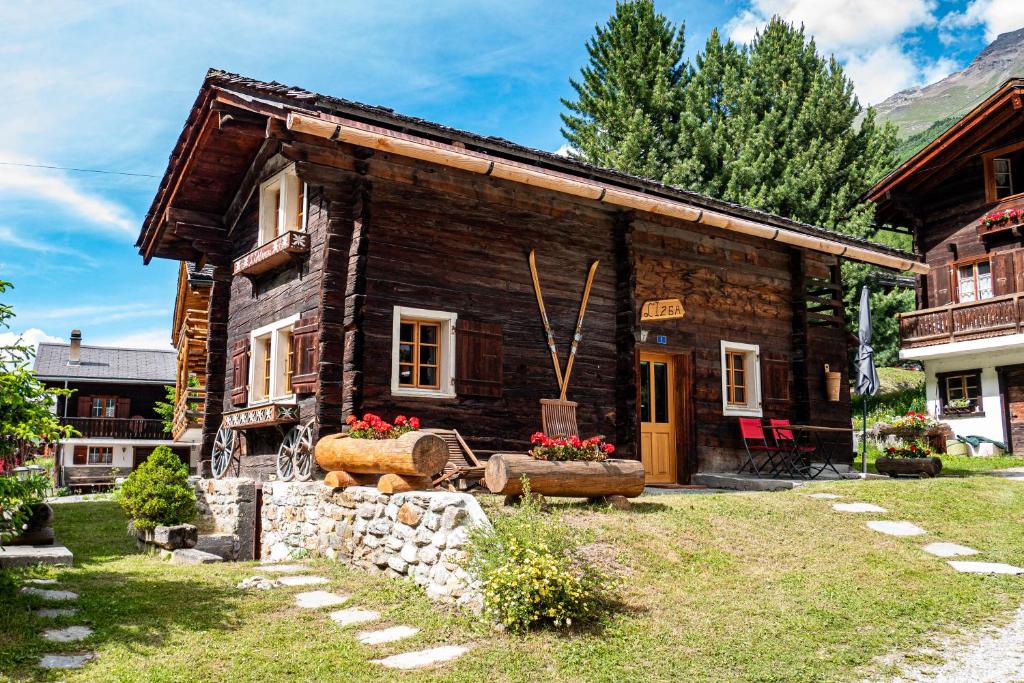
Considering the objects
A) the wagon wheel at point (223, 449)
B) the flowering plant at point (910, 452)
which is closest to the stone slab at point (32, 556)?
the wagon wheel at point (223, 449)

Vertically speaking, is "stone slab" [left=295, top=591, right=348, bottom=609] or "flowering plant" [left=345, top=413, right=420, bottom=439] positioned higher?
"flowering plant" [left=345, top=413, right=420, bottom=439]

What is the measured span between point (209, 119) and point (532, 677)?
946 centimetres

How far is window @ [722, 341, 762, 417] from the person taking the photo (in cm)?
1338

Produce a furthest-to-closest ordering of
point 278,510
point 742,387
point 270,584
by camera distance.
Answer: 1. point 742,387
2. point 278,510
3. point 270,584

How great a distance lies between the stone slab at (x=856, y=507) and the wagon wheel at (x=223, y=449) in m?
8.46

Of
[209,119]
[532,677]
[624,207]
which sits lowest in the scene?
[532,677]

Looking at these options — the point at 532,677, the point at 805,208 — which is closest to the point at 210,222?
the point at 532,677

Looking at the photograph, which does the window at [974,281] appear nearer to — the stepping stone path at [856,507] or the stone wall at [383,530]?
the stepping stone path at [856,507]

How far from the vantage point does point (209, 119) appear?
11.4 metres

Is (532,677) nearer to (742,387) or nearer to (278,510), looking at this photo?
(278,510)

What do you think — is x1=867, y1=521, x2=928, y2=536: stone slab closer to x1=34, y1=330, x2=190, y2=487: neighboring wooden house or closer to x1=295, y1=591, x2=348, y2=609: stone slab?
x1=295, y1=591, x2=348, y2=609: stone slab

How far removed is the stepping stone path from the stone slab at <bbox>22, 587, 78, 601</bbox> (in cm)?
773

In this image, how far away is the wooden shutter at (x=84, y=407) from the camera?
1315 inches

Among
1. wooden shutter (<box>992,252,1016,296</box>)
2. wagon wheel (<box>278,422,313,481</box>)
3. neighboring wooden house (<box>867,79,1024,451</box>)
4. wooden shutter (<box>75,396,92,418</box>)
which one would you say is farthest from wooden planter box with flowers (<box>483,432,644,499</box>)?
wooden shutter (<box>75,396,92,418</box>)
